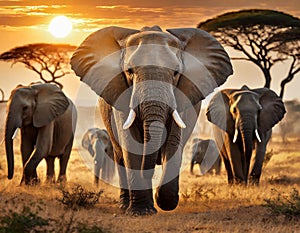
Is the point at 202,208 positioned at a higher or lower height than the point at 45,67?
higher

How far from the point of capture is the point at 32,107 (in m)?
14.1

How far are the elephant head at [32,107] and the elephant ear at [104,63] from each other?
286cm

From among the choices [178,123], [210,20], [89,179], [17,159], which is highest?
[178,123]

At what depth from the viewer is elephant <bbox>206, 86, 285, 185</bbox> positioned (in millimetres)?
14516

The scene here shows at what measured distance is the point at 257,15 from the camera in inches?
1022

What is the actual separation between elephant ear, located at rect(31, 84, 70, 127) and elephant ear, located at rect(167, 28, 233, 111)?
441 cm

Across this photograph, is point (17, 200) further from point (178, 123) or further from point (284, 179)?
point (284, 179)

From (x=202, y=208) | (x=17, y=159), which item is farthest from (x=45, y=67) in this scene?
(x=202, y=208)

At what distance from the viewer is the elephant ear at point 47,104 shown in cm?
1423

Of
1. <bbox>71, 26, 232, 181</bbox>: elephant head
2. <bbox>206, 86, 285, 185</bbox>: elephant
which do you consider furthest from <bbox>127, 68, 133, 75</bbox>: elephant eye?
<bbox>206, 86, 285, 185</bbox>: elephant

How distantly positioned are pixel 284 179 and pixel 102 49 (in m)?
7.82

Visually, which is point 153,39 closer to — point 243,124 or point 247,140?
point 247,140

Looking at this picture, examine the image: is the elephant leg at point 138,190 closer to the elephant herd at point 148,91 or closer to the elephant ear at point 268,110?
the elephant herd at point 148,91

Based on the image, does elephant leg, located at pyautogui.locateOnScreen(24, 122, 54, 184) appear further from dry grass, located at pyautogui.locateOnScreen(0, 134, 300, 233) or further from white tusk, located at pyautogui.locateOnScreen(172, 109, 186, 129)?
white tusk, located at pyautogui.locateOnScreen(172, 109, 186, 129)
